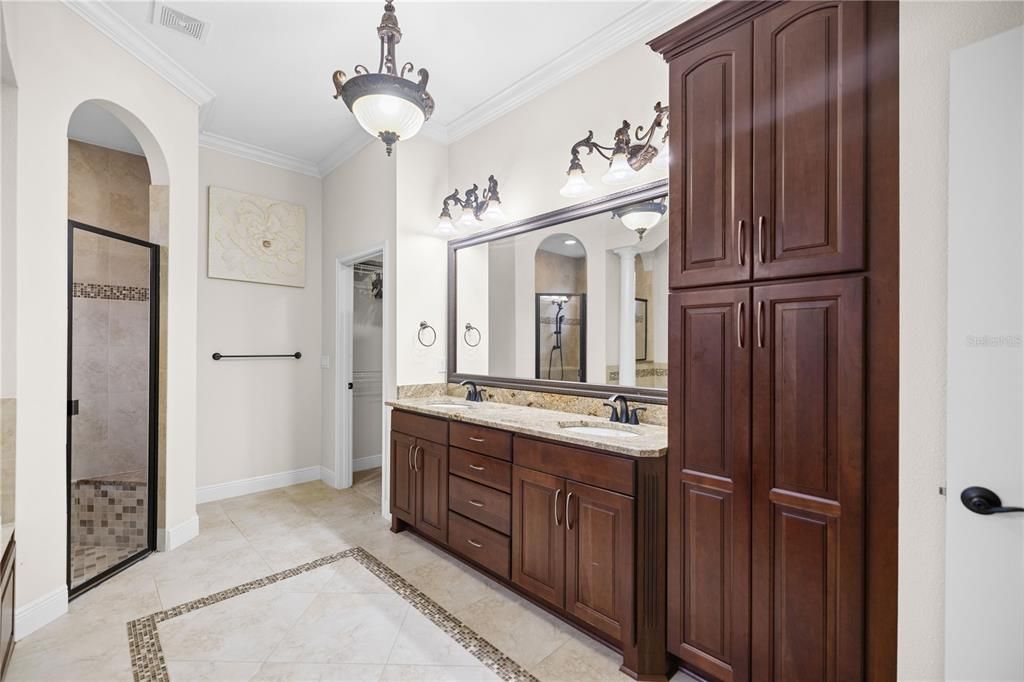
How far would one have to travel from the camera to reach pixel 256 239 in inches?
156

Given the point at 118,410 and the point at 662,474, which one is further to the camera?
the point at 118,410

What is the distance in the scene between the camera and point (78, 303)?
9.15 ft

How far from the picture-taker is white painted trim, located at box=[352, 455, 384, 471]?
186 inches

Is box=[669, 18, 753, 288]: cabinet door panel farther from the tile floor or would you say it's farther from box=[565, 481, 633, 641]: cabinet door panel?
the tile floor

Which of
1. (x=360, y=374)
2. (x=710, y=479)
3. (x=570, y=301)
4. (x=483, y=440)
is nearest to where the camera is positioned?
(x=710, y=479)

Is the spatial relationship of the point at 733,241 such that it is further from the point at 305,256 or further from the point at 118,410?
the point at 305,256

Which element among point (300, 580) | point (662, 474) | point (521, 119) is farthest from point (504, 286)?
point (300, 580)

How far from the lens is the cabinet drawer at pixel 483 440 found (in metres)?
2.32

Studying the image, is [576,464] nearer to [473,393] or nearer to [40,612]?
[473,393]

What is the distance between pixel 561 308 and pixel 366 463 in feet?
9.95

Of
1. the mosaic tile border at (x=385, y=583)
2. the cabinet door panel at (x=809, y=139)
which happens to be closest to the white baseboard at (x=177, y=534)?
the mosaic tile border at (x=385, y=583)

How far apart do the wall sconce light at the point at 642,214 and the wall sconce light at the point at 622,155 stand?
0.15 metres

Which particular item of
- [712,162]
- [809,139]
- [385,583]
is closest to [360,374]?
[385,583]

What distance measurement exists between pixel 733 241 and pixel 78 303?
140 inches
